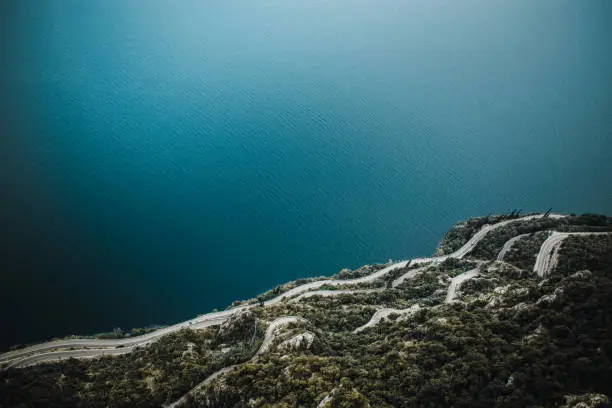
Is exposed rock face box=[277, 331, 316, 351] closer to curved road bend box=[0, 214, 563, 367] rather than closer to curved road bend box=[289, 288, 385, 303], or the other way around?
curved road bend box=[0, 214, 563, 367]

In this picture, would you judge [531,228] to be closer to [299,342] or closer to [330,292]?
[330,292]

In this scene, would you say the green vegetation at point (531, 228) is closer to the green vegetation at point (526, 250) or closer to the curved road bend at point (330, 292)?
the green vegetation at point (526, 250)

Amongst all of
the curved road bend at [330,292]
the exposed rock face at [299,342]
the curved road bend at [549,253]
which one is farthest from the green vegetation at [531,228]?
the exposed rock face at [299,342]

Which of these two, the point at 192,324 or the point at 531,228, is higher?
the point at 531,228

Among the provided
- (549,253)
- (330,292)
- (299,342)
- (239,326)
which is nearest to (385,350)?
(299,342)

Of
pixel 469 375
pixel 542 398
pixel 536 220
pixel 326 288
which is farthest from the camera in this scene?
pixel 536 220

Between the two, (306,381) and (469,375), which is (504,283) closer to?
(469,375)

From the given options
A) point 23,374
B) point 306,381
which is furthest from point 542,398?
point 23,374

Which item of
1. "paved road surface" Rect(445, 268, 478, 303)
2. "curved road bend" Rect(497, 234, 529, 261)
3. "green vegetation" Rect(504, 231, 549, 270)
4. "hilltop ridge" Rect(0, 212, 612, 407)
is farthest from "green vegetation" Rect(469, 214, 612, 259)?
"paved road surface" Rect(445, 268, 478, 303)

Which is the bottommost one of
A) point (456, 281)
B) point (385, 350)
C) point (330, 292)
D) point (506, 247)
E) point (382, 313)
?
point (385, 350)

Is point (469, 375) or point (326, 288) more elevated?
point (326, 288)

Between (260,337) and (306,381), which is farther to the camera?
(260,337)
